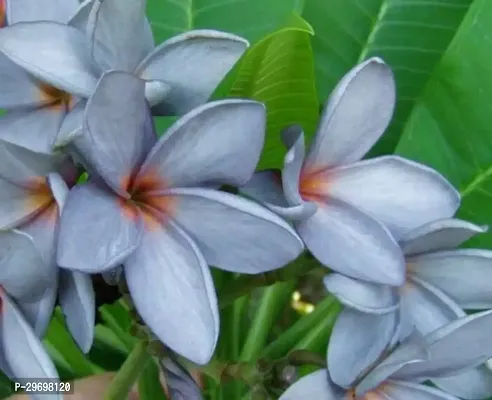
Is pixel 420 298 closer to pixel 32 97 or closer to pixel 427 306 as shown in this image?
pixel 427 306

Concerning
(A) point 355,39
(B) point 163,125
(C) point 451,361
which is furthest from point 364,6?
(C) point 451,361

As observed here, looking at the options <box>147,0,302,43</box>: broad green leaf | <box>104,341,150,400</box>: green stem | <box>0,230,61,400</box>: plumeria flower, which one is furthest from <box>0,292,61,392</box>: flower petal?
<box>147,0,302,43</box>: broad green leaf

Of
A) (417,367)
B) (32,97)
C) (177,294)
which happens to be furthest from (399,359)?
(32,97)

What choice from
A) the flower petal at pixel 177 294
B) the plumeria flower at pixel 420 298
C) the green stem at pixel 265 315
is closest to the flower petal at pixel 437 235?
the plumeria flower at pixel 420 298

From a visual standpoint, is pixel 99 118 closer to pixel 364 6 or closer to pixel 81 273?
pixel 81 273

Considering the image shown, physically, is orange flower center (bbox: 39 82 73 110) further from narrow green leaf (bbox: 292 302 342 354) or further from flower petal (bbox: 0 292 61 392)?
narrow green leaf (bbox: 292 302 342 354)

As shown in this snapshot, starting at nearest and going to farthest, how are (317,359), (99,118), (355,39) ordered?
(99,118) → (317,359) → (355,39)

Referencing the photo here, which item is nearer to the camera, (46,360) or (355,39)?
(46,360)
